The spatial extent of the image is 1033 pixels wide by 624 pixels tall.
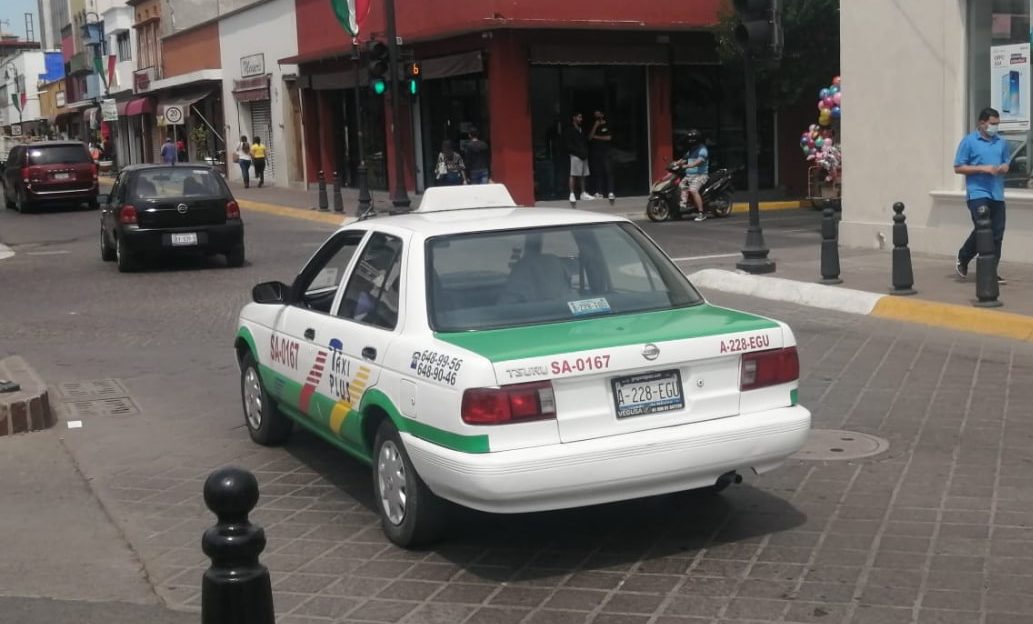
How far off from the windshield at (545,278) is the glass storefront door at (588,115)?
70.7ft

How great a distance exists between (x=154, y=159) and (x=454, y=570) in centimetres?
5438

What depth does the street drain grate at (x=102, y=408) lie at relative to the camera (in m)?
9.20

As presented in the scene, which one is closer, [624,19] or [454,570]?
[454,570]

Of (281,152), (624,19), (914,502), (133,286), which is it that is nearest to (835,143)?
(624,19)

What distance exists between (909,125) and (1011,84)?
144 cm

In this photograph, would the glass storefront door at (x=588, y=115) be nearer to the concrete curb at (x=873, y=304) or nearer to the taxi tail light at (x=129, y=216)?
the taxi tail light at (x=129, y=216)

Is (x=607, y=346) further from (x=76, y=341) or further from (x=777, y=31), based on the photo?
(x=777, y=31)

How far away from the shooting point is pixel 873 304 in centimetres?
1236

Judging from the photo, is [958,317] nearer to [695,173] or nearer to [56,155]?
[695,173]

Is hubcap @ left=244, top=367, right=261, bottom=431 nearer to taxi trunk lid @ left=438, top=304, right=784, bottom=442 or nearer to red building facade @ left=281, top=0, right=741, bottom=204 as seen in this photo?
taxi trunk lid @ left=438, top=304, right=784, bottom=442

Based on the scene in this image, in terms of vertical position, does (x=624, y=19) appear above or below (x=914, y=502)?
above

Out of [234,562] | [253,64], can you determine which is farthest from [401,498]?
[253,64]

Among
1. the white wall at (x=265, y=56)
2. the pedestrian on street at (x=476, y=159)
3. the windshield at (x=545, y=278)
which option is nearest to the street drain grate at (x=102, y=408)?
the windshield at (x=545, y=278)

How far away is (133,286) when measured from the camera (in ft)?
55.6
